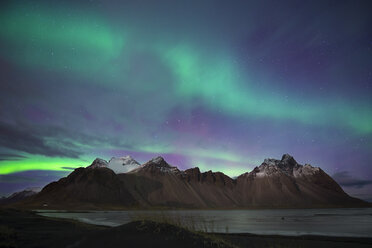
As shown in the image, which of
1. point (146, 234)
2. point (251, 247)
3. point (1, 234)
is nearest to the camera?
point (146, 234)

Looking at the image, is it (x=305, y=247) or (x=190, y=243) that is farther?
(x=305, y=247)

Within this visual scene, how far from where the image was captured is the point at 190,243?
46.5 ft

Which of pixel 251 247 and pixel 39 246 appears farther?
pixel 251 247

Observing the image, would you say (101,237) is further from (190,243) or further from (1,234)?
(1,234)

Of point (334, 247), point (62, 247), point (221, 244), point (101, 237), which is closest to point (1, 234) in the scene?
point (62, 247)

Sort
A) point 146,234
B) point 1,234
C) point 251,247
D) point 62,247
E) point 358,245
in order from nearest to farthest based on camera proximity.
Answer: point 62,247, point 146,234, point 1,234, point 251,247, point 358,245

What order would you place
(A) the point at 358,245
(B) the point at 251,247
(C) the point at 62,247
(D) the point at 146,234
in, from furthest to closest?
(A) the point at 358,245, (B) the point at 251,247, (D) the point at 146,234, (C) the point at 62,247

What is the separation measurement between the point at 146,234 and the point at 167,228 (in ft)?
4.77

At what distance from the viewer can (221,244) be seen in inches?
569

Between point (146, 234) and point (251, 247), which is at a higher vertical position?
point (146, 234)

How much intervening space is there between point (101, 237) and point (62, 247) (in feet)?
6.71

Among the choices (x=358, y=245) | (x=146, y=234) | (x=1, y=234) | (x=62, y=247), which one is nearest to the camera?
(x=62, y=247)

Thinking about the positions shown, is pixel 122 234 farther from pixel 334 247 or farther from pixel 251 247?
pixel 334 247

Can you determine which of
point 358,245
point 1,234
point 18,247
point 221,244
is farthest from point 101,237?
point 358,245
